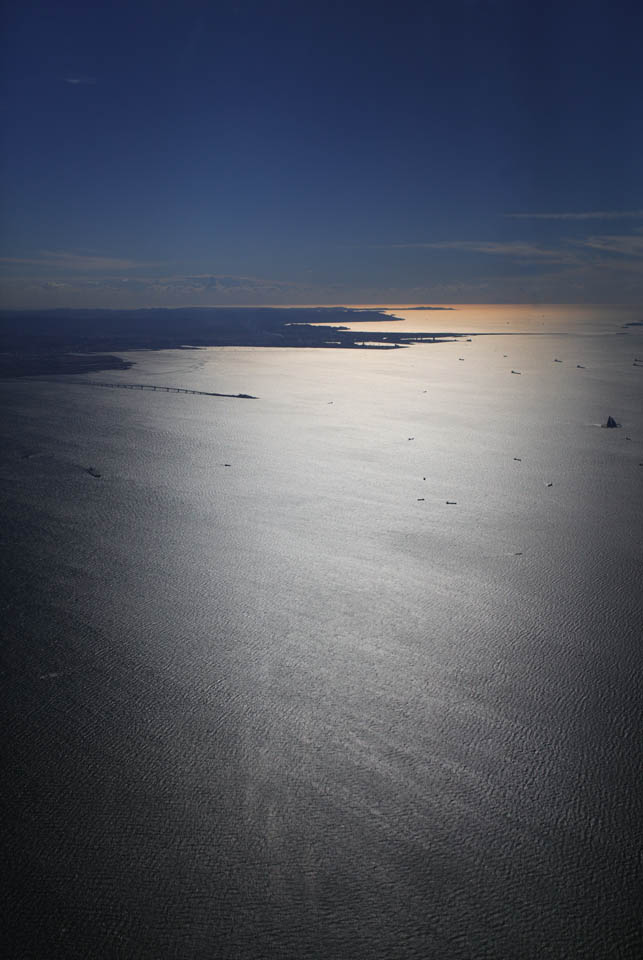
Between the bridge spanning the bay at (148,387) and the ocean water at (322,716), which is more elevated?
the bridge spanning the bay at (148,387)

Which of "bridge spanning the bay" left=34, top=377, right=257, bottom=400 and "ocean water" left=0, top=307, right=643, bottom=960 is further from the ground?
"bridge spanning the bay" left=34, top=377, right=257, bottom=400

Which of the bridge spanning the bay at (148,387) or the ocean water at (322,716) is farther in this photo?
the bridge spanning the bay at (148,387)

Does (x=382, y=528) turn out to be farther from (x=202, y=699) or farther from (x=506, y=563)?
(x=202, y=699)

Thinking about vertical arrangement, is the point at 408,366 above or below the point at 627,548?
above

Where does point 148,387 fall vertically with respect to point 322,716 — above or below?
above

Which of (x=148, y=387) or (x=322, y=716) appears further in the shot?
(x=148, y=387)

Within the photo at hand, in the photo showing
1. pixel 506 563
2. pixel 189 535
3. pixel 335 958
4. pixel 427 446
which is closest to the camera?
pixel 335 958

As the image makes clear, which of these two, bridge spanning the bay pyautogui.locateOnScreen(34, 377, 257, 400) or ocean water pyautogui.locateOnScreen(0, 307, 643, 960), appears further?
bridge spanning the bay pyautogui.locateOnScreen(34, 377, 257, 400)

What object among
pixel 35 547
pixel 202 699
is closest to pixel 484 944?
pixel 202 699
